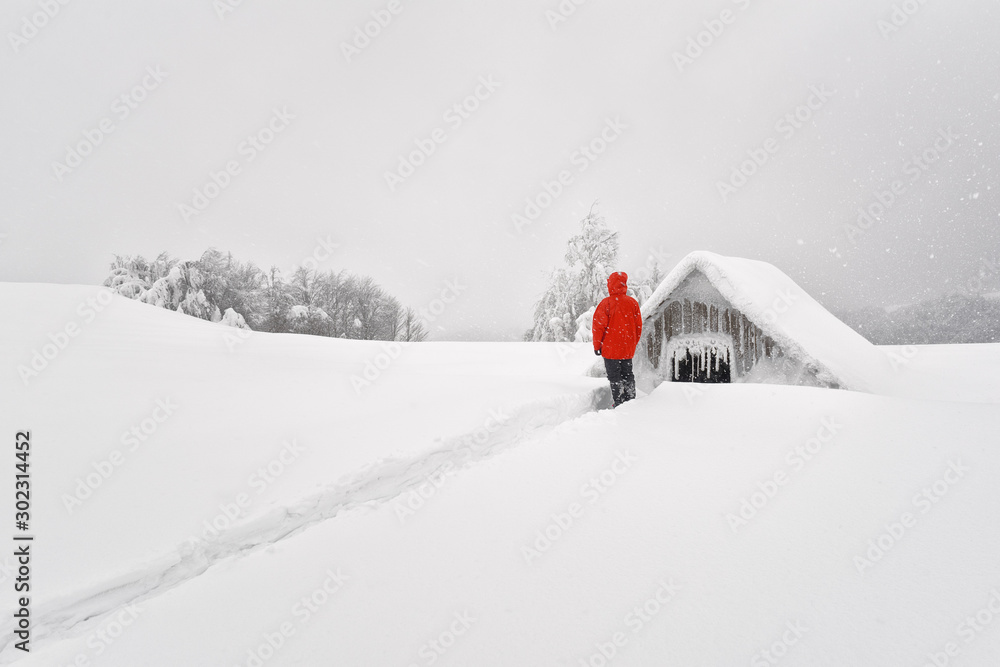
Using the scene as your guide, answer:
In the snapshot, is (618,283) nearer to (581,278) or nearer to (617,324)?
(617,324)

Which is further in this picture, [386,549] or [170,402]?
[170,402]

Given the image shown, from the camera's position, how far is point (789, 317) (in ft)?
21.2

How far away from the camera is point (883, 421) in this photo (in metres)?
3.95

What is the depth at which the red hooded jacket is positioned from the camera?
20.8ft

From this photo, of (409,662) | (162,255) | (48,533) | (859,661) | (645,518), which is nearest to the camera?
(859,661)

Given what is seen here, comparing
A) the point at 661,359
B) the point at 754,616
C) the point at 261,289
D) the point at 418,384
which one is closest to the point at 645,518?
the point at 754,616

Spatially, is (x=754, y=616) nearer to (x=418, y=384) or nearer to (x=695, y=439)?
(x=695, y=439)

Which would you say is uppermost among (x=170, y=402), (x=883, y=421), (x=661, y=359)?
(x=883, y=421)

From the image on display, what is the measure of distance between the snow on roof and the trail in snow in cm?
411

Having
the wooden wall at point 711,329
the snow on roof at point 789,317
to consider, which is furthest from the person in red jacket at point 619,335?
the wooden wall at point 711,329

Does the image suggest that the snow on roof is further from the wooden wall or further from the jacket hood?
the jacket hood

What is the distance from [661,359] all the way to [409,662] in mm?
7258

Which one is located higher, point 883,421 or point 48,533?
point 883,421

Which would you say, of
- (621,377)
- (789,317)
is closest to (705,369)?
(789,317)
